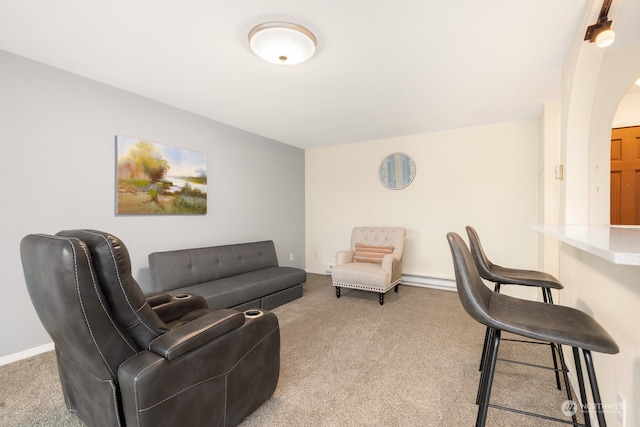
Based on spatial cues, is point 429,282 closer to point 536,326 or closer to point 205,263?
point 205,263

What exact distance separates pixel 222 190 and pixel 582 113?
363 centimetres

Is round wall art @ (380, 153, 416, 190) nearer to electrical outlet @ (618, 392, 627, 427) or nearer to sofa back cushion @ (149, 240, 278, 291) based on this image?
sofa back cushion @ (149, 240, 278, 291)

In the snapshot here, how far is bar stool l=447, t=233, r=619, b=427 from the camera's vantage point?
98 centimetres

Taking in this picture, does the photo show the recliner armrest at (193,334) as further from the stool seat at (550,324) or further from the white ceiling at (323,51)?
the white ceiling at (323,51)

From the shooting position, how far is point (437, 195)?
431 cm

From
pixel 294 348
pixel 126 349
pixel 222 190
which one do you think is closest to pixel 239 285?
pixel 294 348

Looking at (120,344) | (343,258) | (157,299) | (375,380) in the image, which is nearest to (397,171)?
(343,258)

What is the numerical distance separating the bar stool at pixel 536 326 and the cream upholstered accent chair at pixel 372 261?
2.21m

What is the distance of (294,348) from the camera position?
2.43m

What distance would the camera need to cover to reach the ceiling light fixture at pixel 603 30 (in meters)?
1.45

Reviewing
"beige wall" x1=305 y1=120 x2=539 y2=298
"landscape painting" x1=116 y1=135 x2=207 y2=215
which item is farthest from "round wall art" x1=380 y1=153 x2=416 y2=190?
"landscape painting" x1=116 y1=135 x2=207 y2=215

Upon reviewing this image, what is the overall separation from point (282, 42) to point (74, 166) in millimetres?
2120

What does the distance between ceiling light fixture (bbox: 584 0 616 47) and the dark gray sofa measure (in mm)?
3231

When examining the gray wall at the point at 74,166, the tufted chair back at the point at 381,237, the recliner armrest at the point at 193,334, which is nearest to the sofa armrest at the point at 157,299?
the recliner armrest at the point at 193,334
